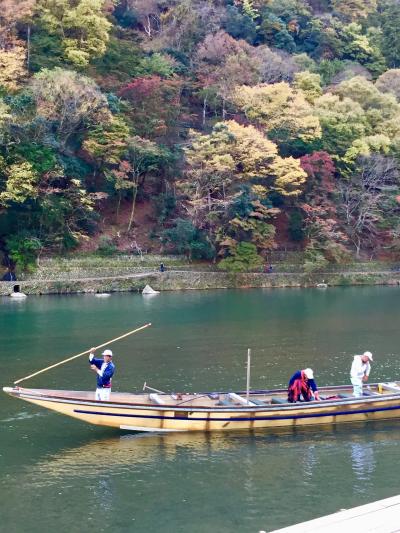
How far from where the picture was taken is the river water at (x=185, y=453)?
14.1m

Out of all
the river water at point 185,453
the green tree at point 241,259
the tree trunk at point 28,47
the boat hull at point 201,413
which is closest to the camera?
the river water at point 185,453

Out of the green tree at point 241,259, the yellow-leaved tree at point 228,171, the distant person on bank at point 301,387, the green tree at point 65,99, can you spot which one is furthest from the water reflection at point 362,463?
the green tree at point 65,99

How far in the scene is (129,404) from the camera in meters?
18.0

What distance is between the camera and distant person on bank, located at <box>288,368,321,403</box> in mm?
19656

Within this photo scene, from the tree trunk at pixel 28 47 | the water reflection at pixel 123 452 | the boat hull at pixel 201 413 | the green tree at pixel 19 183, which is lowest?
the water reflection at pixel 123 452

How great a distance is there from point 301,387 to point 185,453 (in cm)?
420

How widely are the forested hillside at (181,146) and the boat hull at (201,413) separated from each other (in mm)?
35834

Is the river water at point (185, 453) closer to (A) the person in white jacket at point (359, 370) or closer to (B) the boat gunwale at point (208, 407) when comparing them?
(B) the boat gunwale at point (208, 407)

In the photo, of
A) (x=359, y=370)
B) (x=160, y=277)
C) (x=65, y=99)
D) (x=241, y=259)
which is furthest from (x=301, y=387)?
(x=65, y=99)

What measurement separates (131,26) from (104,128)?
31.0 m

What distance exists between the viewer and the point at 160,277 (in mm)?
55219

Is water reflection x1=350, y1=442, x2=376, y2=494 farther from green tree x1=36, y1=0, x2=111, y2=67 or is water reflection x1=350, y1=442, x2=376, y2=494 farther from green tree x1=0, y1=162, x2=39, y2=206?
green tree x1=36, y1=0, x2=111, y2=67

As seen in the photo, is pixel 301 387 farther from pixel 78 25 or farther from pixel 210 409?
pixel 78 25

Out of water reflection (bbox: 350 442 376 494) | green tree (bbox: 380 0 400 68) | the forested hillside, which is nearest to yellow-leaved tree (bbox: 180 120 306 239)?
the forested hillside
